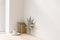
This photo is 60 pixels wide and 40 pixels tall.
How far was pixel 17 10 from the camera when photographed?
7.66 ft

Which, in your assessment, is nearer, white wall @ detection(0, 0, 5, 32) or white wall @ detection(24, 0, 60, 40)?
white wall @ detection(24, 0, 60, 40)

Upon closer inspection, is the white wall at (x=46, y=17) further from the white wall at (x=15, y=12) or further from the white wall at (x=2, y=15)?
the white wall at (x=2, y=15)

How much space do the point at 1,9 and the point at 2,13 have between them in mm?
82

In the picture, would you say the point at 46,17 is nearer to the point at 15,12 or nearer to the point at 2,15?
the point at 15,12

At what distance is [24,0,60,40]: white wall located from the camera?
144 cm

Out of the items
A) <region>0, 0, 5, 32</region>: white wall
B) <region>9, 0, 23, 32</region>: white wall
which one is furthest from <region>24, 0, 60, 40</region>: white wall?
<region>0, 0, 5, 32</region>: white wall

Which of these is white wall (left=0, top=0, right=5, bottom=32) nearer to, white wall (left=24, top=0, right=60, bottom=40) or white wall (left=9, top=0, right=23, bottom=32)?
white wall (left=9, top=0, right=23, bottom=32)

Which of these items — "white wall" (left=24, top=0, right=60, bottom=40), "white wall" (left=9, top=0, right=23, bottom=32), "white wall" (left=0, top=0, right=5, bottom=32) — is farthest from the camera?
"white wall" (left=0, top=0, right=5, bottom=32)

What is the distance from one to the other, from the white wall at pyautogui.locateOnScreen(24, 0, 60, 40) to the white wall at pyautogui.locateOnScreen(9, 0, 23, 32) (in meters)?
0.31

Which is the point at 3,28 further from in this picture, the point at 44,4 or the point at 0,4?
the point at 44,4

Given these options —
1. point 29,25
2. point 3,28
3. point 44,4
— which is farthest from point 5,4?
point 44,4

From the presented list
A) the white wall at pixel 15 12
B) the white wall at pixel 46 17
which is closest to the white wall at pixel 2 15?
the white wall at pixel 15 12

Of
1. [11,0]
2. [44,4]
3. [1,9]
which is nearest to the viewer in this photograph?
[44,4]

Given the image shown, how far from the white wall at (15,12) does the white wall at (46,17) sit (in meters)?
0.31
